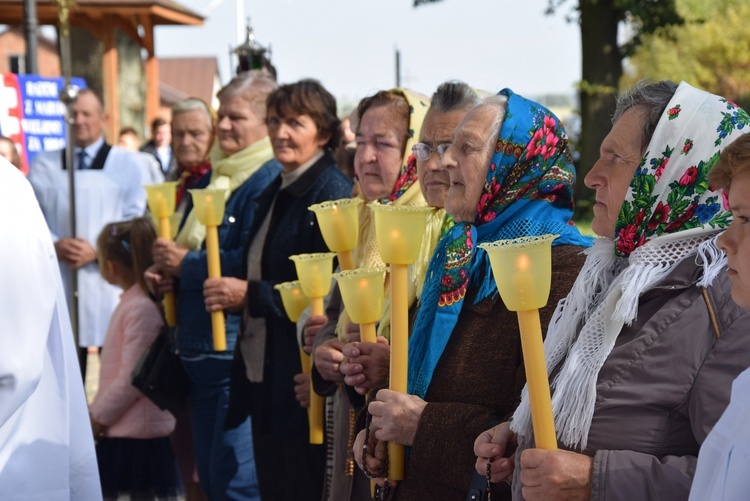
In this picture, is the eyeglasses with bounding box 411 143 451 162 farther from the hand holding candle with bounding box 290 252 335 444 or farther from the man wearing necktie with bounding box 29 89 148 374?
the man wearing necktie with bounding box 29 89 148 374

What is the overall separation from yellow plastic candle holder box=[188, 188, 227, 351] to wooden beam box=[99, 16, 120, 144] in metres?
16.2

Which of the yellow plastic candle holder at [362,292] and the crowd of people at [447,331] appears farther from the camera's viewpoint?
the yellow plastic candle holder at [362,292]

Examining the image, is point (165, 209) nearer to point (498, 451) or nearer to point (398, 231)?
point (398, 231)

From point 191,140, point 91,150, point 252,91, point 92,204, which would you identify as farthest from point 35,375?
point 91,150

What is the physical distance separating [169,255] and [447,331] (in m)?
2.67

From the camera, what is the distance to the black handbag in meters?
5.11

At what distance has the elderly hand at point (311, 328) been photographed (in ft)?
13.4

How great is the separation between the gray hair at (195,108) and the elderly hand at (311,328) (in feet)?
7.91

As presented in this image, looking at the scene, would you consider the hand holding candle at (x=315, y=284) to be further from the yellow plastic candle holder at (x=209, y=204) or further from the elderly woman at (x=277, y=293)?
the yellow plastic candle holder at (x=209, y=204)

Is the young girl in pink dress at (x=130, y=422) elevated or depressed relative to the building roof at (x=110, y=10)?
depressed

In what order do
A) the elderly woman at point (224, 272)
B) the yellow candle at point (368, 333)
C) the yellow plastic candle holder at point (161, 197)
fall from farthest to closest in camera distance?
the yellow plastic candle holder at point (161, 197), the elderly woman at point (224, 272), the yellow candle at point (368, 333)

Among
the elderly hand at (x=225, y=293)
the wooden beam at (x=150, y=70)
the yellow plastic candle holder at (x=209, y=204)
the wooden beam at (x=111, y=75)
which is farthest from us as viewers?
the wooden beam at (x=150, y=70)

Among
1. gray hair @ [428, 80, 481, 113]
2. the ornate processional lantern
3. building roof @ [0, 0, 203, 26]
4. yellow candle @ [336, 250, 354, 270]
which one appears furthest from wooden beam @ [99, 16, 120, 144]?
gray hair @ [428, 80, 481, 113]

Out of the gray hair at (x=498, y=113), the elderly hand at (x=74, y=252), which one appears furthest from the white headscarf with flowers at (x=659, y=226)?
the elderly hand at (x=74, y=252)
